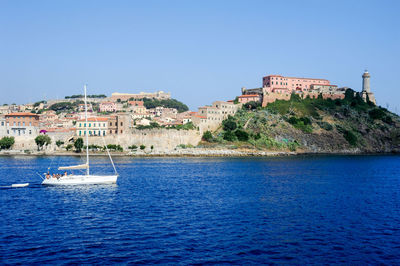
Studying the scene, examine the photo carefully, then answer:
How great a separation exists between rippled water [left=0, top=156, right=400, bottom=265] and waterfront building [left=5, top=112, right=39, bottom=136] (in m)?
39.1

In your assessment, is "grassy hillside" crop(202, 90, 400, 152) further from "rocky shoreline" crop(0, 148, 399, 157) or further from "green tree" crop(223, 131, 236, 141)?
"rocky shoreline" crop(0, 148, 399, 157)

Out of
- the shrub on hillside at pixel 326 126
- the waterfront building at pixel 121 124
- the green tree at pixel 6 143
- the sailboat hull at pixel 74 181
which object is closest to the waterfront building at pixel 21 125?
the green tree at pixel 6 143

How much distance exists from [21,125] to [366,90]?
77450mm

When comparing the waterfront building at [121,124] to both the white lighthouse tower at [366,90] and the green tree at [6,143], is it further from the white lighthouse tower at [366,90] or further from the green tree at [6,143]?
the white lighthouse tower at [366,90]

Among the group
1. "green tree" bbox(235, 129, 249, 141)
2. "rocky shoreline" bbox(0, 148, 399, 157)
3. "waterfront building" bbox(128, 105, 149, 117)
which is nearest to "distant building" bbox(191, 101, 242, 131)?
"green tree" bbox(235, 129, 249, 141)

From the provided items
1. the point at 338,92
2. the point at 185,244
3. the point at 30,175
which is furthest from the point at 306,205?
the point at 338,92

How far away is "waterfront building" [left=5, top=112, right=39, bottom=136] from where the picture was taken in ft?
218

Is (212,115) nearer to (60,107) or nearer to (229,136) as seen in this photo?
(229,136)

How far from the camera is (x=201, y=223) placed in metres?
18.1

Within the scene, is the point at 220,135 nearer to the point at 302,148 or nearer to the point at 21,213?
the point at 302,148

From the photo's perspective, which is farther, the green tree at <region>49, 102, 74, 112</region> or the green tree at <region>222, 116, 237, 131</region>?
the green tree at <region>49, 102, 74, 112</region>

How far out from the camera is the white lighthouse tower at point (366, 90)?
93.7m

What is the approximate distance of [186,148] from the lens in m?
63.3

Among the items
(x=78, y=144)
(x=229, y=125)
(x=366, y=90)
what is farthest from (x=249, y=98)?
(x=78, y=144)
